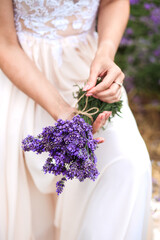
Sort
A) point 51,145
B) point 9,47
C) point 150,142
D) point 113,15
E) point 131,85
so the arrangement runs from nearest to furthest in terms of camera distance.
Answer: point 51,145 < point 9,47 < point 113,15 < point 150,142 < point 131,85

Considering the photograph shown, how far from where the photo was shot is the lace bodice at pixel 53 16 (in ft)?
4.09

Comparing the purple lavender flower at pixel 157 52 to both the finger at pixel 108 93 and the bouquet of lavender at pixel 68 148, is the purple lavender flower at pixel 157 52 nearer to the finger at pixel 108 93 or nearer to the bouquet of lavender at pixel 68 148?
Answer: the finger at pixel 108 93

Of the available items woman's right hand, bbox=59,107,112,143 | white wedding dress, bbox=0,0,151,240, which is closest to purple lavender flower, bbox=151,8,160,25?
white wedding dress, bbox=0,0,151,240

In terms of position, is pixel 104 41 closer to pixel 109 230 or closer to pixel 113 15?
pixel 113 15

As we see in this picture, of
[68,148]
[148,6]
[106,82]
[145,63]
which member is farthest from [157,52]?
[68,148]

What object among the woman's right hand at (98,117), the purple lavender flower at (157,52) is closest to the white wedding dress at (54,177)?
the woman's right hand at (98,117)

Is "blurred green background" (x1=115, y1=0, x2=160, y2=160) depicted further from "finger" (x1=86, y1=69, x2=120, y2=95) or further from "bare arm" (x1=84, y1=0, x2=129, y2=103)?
"finger" (x1=86, y1=69, x2=120, y2=95)

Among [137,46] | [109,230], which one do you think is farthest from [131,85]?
[109,230]

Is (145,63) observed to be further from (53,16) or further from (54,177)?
(54,177)

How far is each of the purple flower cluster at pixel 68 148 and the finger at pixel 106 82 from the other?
20cm

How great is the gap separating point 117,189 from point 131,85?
179 centimetres

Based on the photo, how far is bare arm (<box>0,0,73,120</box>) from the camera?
1159 mm

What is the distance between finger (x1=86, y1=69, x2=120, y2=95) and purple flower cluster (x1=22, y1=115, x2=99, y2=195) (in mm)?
200

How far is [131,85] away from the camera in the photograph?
277 centimetres
